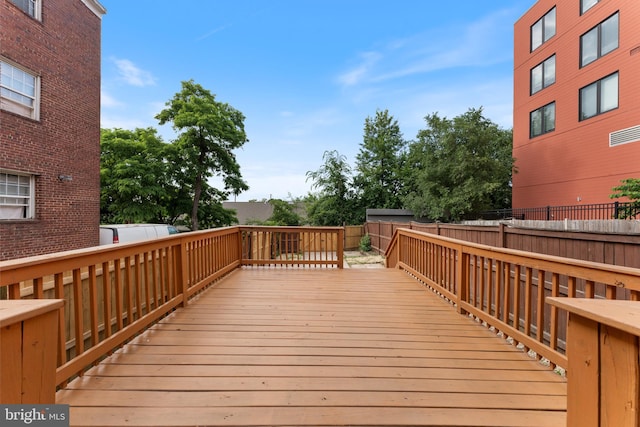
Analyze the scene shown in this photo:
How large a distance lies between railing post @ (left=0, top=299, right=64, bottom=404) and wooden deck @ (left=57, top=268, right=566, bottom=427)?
0.57 metres

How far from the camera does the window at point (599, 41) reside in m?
9.55

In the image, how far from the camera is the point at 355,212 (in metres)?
20.6

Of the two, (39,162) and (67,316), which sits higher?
(39,162)

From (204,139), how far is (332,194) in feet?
27.7

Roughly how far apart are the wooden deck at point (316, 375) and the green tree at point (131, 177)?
→ 42.6 ft

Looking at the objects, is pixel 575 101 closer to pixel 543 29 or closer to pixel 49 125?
pixel 543 29

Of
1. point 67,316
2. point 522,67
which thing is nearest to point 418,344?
point 67,316

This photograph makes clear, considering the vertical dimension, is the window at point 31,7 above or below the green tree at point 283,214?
above

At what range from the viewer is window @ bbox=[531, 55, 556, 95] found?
476 inches

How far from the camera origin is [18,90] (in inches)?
267

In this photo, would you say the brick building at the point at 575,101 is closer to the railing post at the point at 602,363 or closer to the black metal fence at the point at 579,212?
the black metal fence at the point at 579,212

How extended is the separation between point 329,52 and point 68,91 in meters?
9.96

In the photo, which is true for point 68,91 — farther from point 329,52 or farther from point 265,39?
point 329,52

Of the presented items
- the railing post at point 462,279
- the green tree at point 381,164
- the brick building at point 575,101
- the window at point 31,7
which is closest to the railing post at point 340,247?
the railing post at point 462,279
